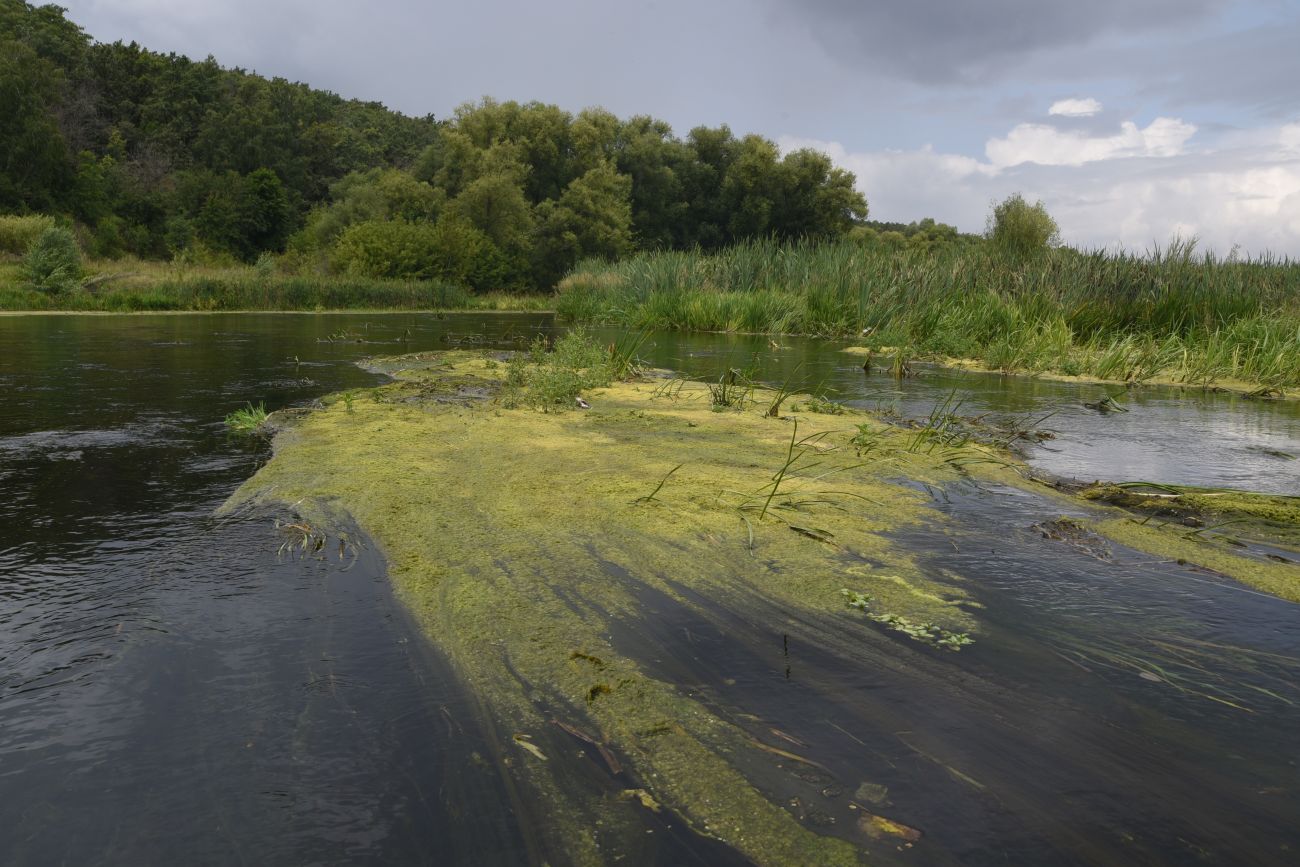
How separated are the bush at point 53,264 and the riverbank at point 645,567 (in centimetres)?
2046

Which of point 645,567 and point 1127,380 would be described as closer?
point 645,567

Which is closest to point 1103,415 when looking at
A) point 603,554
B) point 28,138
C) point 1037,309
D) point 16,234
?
point 603,554

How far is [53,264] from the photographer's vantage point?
2247 cm

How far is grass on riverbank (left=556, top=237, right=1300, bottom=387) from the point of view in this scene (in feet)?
34.0

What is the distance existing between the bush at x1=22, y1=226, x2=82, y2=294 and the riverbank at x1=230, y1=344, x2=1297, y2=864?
20.5m

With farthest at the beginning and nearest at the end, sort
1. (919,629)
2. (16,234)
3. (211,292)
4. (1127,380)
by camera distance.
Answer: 1. (16,234)
2. (211,292)
3. (1127,380)
4. (919,629)

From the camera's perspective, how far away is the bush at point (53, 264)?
21891mm

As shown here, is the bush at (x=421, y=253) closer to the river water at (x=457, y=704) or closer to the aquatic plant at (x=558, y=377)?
the aquatic plant at (x=558, y=377)

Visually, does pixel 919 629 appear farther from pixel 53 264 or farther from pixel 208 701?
pixel 53 264

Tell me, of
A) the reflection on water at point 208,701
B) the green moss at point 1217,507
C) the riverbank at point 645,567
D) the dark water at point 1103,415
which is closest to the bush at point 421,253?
the dark water at point 1103,415

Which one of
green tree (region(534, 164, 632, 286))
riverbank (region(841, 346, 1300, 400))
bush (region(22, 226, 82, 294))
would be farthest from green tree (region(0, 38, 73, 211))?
riverbank (region(841, 346, 1300, 400))

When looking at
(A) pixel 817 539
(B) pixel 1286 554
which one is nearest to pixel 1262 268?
(B) pixel 1286 554

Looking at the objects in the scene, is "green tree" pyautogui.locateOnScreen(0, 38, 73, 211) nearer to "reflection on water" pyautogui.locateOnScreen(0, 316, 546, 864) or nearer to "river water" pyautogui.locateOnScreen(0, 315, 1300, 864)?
"reflection on water" pyautogui.locateOnScreen(0, 316, 546, 864)

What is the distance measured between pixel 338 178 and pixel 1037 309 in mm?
45131
